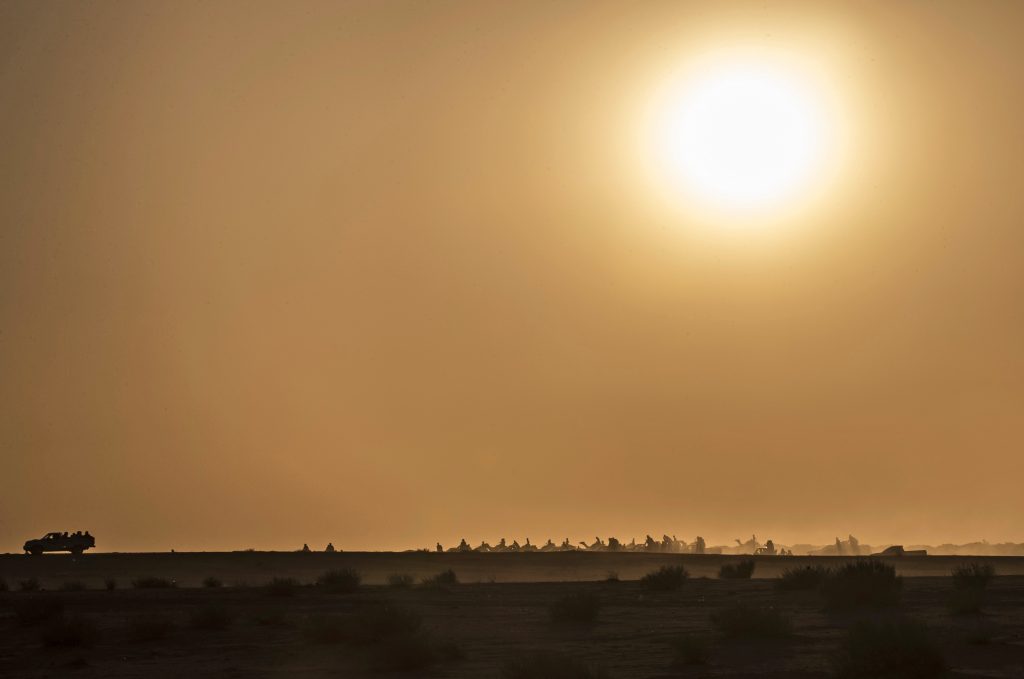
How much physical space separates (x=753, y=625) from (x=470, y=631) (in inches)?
340

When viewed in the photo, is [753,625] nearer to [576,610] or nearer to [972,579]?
[576,610]

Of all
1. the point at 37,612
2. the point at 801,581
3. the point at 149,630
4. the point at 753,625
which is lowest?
the point at 753,625

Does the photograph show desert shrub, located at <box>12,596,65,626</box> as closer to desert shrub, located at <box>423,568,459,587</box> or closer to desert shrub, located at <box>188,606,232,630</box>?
desert shrub, located at <box>188,606,232,630</box>

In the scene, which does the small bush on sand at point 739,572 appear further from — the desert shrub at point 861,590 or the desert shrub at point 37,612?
the desert shrub at point 37,612

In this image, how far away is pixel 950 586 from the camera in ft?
157

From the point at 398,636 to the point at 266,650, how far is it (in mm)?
4542

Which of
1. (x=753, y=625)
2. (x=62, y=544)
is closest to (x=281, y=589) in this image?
(x=753, y=625)

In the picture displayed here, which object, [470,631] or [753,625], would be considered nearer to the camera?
[753,625]

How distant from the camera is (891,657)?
25.0 metres

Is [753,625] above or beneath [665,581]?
beneath

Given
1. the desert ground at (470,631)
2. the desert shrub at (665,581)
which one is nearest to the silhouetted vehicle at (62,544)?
the desert ground at (470,631)

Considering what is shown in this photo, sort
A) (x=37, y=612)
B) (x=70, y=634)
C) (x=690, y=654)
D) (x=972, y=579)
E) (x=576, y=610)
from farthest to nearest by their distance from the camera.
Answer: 1. (x=972, y=579)
2. (x=37, y=612)
3. (x=576, y=610)
4. (x=70, y=634)
5. (x=690, y=654)

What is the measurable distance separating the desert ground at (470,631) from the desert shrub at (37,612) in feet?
0.31

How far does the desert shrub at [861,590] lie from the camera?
39.5m
